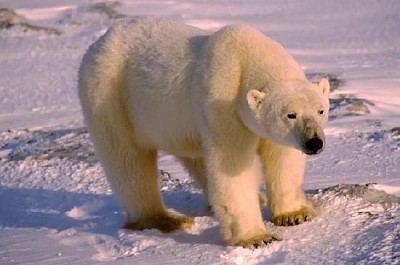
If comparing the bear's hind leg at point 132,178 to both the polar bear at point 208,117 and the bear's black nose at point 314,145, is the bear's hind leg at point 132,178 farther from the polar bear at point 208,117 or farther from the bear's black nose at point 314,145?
the bear's black nose at point 314,145

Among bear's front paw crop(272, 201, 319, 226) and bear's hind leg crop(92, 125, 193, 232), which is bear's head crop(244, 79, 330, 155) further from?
bear's hind leg crop(92, 125, 193, 232)

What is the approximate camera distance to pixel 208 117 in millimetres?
4707

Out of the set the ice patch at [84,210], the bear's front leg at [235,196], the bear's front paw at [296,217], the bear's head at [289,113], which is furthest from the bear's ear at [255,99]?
the ice patch at [84,210]

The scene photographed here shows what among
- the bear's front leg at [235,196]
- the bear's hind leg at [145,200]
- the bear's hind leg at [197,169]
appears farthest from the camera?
the bear's hind leg at [197,169]

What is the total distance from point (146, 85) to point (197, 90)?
21.5 inches

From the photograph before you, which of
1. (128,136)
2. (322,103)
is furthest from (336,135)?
(322,103)

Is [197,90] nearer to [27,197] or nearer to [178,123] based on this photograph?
[178,123]

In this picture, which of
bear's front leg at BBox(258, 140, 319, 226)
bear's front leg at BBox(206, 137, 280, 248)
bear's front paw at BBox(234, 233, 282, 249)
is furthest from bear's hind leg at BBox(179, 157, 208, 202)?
bear's front paw at BBox(234, 233, 282, 249)

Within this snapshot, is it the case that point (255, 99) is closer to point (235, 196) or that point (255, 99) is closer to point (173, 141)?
point (235, 196)

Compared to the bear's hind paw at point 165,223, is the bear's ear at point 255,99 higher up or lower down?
higher up

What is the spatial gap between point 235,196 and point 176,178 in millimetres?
2064

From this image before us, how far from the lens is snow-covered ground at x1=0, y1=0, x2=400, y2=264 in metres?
4.73

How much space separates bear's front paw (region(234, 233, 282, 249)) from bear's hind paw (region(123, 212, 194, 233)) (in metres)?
0.69

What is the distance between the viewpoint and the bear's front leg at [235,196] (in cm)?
469
